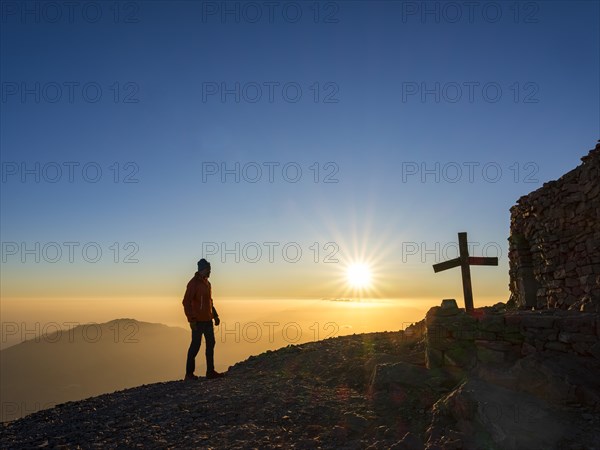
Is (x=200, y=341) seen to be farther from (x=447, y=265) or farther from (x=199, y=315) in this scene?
(x=447, y=265)

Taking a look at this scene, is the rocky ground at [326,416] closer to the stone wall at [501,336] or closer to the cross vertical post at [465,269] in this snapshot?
the stone wall at [501,336]

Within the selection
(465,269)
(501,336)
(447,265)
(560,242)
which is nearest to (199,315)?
(447,265)

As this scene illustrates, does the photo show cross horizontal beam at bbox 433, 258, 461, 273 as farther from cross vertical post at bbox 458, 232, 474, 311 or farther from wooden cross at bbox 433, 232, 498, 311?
cross vertical post at bbox 458, 232, 474, 311

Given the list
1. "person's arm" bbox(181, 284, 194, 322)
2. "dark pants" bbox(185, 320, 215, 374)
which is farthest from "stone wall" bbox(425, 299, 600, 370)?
"person's arm" bbox(181, 284, 194, 322)

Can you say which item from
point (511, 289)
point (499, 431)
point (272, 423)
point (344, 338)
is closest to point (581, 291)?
point (511, 289)

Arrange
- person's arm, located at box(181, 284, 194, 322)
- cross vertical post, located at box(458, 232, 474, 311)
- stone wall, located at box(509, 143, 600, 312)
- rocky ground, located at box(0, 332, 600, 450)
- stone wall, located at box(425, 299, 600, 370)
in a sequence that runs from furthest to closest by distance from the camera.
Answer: stone wall, located at box(509, 143, 600, 312) → person's arm, located at box(181, 284, 194, 322) → cross vertical post, located at box(458, 232, 474, 311) → stone wall, located at box(425, 299, 600, 370) → rocky ground, located at box(0, 332, 600, 450)

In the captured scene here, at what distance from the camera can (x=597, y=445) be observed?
4938 millimetres

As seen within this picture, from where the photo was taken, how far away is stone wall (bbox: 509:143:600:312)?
1087 cm

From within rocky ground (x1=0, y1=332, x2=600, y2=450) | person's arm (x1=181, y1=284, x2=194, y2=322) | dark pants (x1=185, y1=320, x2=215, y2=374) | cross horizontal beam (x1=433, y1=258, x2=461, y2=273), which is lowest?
rocky ground (x1=0, y1=332, x2=600, y2=450)

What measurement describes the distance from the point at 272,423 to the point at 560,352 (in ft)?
16.4

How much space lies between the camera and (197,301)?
1056 cm

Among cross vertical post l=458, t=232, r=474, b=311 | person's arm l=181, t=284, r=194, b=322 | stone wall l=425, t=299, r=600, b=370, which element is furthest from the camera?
person's arm l=181, t=284, r=194, b=322

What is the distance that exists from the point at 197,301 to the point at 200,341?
107 cm

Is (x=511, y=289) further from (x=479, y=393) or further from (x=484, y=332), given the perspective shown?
(x=479, y=393)
